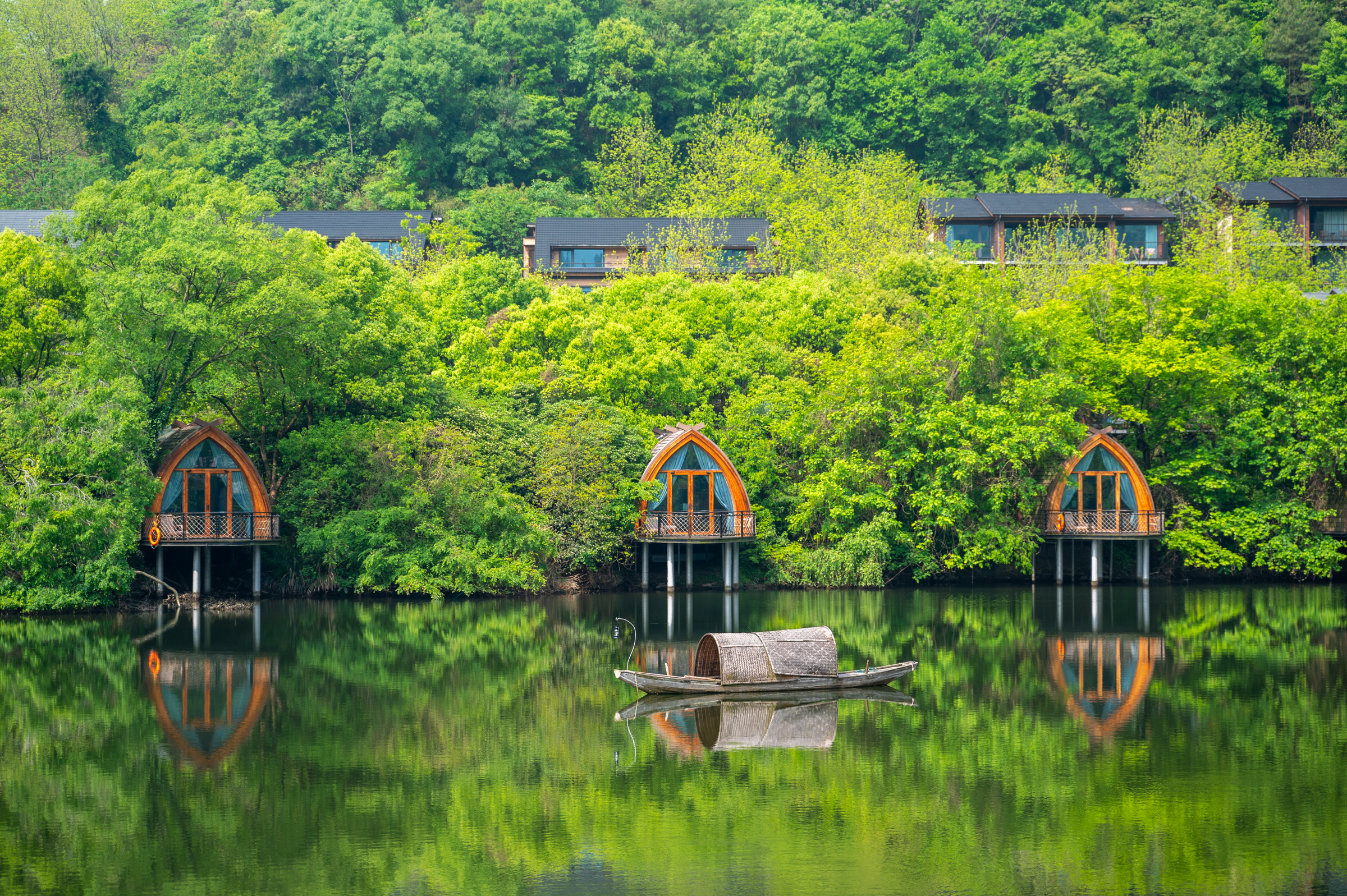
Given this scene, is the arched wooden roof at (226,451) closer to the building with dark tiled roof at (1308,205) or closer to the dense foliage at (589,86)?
the dense foliage at (589,86)

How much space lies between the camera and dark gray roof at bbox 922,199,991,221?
66.9 m

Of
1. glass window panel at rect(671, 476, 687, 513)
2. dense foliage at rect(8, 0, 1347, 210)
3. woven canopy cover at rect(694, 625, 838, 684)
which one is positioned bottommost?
woven canopy cover at rect(694, 625, 838, 684)

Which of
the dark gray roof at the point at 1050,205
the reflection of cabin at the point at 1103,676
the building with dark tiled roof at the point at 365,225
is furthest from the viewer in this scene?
the dark gray roof at the point at 1050,205

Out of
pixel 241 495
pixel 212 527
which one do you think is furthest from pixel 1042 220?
pixel 212 527

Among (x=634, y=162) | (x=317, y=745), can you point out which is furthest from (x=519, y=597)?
(x=634, y=162)

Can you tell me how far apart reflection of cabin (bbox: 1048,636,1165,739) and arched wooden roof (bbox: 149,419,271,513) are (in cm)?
2078

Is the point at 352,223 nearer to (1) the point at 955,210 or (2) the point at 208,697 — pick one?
(1) the point at 955,210

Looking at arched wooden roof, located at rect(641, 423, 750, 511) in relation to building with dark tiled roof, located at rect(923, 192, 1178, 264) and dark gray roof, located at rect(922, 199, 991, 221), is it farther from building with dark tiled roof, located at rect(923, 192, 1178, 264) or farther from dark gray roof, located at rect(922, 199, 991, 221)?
dark gray roof, located at rect(922, 199, 991, 221)

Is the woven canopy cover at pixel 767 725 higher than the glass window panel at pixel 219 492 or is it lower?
lower

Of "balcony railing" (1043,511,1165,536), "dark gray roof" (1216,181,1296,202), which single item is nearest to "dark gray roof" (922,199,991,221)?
"dark gray roof" (1216,181,1296,202)

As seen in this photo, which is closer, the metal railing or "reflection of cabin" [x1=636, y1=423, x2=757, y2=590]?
the metal railing

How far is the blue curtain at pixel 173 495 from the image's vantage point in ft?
116

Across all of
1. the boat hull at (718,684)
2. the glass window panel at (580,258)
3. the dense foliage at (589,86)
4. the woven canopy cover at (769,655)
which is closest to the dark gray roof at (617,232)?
the glass window panel at (580,258)

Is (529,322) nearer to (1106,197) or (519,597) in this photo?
(519,597)
